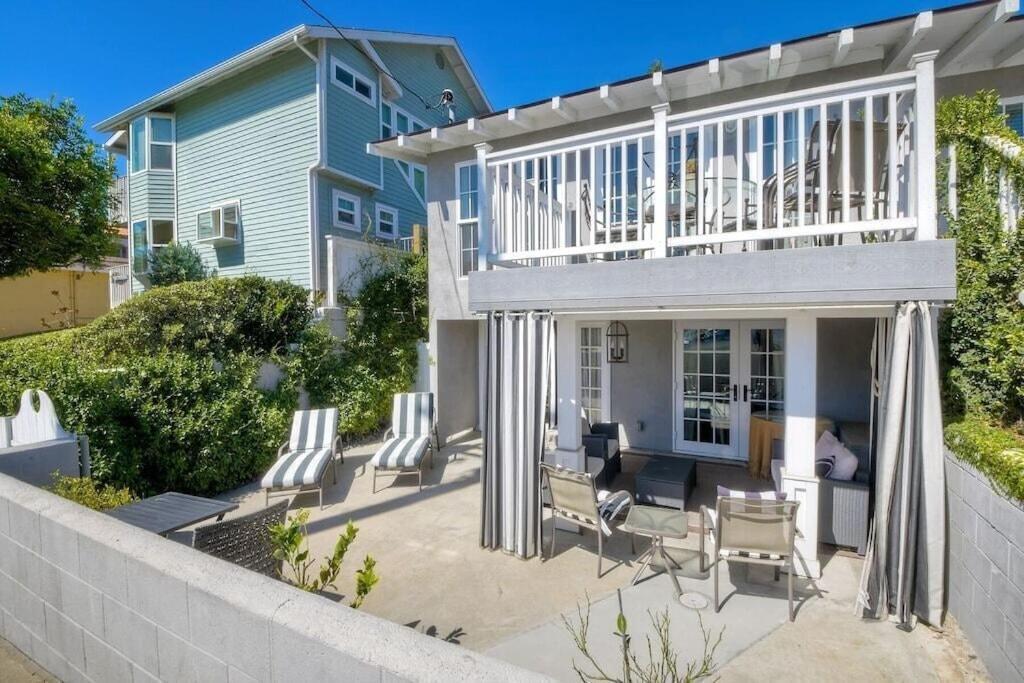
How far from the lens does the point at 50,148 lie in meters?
11.1

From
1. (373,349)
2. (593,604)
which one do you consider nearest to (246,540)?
(593,604)

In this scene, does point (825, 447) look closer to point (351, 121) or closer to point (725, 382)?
point (725, 382)

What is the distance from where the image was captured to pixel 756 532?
3.87 meters

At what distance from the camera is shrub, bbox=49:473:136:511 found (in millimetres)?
3819

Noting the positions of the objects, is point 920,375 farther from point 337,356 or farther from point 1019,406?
point 337,356

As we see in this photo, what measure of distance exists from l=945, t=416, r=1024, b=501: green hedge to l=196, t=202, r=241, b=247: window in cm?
1445

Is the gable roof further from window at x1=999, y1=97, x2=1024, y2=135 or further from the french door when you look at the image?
window at x1=999, y1=97, x2=1024, y2=135

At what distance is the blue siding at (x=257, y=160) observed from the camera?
12.3 m

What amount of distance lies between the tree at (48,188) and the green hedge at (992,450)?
15.3m

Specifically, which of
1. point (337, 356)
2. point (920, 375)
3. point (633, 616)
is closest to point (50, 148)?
point (337, 356)

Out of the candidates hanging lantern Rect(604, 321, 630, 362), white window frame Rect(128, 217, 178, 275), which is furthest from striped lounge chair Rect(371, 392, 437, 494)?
white window frame Rect(128, 217, 178, 275)

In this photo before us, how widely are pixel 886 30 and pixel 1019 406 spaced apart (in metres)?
4.32

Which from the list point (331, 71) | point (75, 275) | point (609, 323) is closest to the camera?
point (609, 323)

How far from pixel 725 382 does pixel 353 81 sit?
37.8ft
